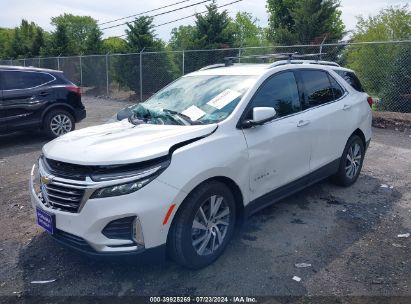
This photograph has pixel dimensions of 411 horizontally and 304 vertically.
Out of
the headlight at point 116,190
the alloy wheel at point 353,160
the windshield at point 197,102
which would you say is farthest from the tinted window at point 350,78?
the headlight at point 116,190

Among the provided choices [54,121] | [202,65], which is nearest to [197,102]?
[54,121]

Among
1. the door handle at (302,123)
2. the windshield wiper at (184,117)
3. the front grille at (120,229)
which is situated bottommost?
the front grille at (120,229)

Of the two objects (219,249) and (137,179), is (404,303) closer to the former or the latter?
(219,249)

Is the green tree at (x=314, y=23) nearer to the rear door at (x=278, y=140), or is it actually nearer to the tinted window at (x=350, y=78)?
the tinted window at (x=350, y=78)

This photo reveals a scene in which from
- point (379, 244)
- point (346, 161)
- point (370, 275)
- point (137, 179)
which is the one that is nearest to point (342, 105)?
point (346, 161)

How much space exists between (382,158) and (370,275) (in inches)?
167

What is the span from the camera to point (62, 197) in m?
2.94

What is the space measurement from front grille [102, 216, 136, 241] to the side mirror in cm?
140

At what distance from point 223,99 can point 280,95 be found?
715 mm

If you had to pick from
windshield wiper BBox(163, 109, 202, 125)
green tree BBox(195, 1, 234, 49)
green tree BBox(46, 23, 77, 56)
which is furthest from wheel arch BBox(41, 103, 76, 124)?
green tree BBox(46, 23, 77, 56)

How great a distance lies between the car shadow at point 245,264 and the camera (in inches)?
119

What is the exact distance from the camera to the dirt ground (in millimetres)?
3012

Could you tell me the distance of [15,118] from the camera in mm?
7723

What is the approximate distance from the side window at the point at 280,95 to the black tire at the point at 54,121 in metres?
5.95
